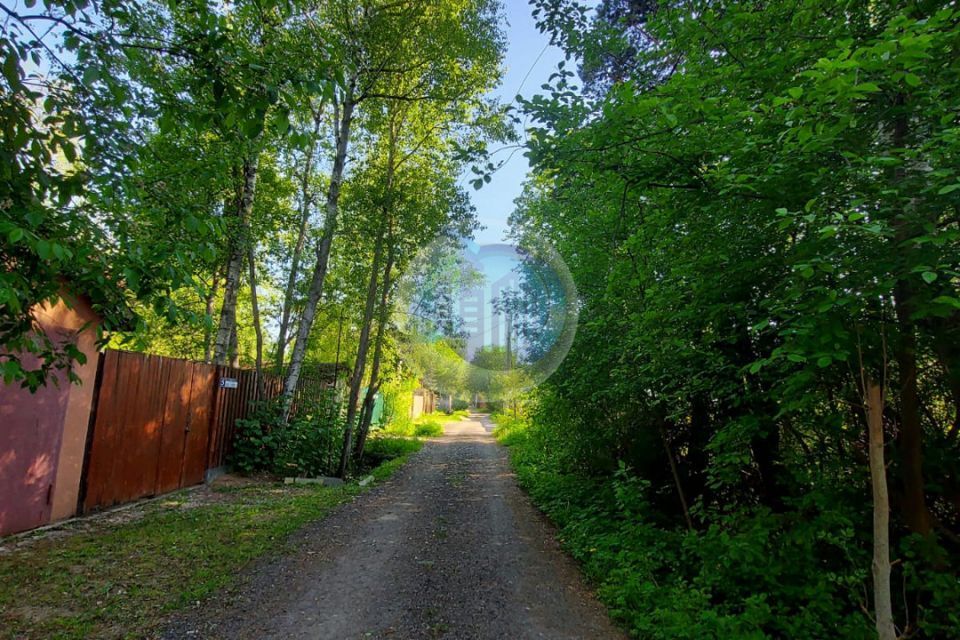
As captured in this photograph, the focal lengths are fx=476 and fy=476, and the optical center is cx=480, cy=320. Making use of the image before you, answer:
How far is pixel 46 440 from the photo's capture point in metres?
5.01

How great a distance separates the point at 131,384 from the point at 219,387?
2.40 meters

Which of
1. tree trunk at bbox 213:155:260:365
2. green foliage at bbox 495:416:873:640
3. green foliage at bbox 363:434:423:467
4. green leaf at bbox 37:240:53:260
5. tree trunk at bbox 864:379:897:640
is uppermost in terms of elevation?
tree trunk at bbox 213:155:260:365

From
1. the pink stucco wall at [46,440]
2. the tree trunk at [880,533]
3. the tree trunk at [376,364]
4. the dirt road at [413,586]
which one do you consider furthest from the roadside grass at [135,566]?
the tree trunk at [376,364]

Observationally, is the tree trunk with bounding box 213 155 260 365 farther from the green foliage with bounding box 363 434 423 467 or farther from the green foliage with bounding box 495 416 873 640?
the green foliage with bounding box 495 416 873 640

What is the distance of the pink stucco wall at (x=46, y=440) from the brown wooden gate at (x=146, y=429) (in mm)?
239

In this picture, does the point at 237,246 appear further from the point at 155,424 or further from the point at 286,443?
the point at 286,443

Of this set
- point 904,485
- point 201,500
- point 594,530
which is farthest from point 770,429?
point 201,500

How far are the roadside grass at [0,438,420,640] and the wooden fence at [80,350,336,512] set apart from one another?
0.57 meters

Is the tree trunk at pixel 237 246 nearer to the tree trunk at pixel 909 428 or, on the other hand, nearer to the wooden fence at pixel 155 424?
the wooden fence at pixel 155 424

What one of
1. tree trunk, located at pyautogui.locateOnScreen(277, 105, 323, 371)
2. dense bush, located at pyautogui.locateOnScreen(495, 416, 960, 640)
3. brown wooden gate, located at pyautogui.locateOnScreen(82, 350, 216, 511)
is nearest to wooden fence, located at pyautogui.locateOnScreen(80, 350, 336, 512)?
brown wooden gate, located at pyautogui.locateOnScreen(82, 350, 216, 511)

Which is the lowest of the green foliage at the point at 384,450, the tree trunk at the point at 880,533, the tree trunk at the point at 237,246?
the green foliage at the point at 384,450

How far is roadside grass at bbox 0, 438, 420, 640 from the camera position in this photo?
3131 mm

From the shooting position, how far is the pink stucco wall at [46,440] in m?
4.59

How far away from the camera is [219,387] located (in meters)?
8.67
